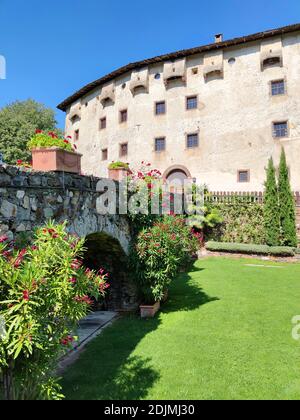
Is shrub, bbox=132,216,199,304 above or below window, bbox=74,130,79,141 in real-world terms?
below

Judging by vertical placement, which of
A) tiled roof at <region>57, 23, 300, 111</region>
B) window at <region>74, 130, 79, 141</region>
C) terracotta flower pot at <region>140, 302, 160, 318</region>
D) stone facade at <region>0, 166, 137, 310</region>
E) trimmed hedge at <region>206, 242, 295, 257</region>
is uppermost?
tiled roof at <region>57, 23, 300, 111</region>

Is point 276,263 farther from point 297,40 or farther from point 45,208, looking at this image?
point 297,40

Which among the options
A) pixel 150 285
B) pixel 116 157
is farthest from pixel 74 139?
pixel 150 285

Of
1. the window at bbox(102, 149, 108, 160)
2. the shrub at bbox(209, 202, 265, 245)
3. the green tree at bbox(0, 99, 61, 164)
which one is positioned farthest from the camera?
the green tree at bbox(0, 99, 61, 164)

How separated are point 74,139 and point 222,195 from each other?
1789 centimetres

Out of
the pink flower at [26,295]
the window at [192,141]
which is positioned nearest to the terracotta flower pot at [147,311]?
the pink flower at [26,295]

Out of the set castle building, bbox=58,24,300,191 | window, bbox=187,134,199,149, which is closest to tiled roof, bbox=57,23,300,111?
Answer: castle building, bbox=58,24,300,191

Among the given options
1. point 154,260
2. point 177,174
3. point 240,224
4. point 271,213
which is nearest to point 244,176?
point 177,174

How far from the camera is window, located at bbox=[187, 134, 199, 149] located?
22420 mm

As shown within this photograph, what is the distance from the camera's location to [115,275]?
28.3 feet

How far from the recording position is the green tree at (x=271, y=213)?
15930 millimetres

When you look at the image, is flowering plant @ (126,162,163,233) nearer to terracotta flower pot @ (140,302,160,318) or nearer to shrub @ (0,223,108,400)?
terracotta flower pot @ (140,302,160,318)

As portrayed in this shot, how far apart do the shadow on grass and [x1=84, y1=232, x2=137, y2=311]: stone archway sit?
770 mm

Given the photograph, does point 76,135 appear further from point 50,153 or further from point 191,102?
point 50,153
